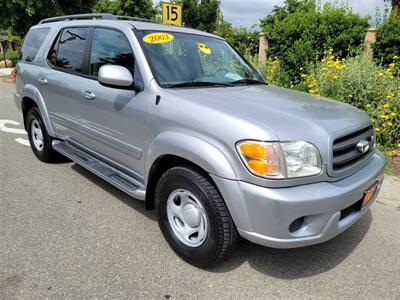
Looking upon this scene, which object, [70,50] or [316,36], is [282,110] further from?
[316,36]

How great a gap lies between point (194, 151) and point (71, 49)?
248 cm

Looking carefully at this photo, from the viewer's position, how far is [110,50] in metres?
3.42

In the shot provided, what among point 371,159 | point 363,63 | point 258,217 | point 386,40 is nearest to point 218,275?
point 258,217

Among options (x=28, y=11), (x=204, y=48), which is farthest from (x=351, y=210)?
(x=28, y=11)

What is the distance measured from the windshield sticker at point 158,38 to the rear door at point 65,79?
95cm

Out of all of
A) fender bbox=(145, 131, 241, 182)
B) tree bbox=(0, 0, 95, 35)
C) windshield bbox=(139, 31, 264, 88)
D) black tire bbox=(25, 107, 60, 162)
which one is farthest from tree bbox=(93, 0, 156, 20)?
fender bbox=(145, 131, 241, 182)

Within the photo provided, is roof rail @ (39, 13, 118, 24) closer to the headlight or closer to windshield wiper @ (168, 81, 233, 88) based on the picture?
windshield wiper @ (168, 81, 233, 88)

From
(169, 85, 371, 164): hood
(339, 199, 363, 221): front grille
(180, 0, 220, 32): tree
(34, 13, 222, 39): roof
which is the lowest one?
(339, 199, 363, 221): front grille

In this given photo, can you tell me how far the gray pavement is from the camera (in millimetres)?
2479

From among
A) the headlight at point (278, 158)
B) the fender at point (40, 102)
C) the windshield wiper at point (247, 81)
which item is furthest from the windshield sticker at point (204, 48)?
the fender at point (40, 102)

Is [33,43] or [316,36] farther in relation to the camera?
[316,36]

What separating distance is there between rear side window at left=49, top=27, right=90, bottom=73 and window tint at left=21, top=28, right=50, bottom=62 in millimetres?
455

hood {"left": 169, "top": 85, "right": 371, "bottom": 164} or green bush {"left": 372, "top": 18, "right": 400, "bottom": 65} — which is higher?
green bush {"left": 372, "top": 18, "right": 400, "bottom": 65}

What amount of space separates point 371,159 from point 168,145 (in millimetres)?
1769
